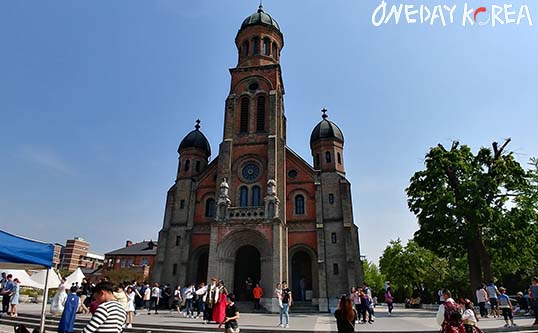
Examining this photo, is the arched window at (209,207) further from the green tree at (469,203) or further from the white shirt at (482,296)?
the white shirt at (482,296)

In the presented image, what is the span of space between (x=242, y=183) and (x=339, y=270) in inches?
436

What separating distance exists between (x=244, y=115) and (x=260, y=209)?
1069cm

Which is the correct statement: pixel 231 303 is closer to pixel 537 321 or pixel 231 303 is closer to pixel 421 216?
pixel 537 321

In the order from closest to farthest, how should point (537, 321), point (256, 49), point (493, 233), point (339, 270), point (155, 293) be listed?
point (537, 321)
point (155, 293)
point (493, 233)
point (339, 270)
point (256, 49)

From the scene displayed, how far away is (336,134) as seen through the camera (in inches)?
1313

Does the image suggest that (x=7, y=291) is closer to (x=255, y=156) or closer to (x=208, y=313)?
(x=208, y=313)

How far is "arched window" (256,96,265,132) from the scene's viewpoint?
32841 millimetres

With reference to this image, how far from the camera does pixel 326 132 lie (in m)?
33.2

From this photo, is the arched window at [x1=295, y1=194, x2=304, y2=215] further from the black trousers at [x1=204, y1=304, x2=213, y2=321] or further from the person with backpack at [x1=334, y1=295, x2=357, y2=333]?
the person with backpack at [x1=334, y1=295, x2=357, y2=333]

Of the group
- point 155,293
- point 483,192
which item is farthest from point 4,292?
point 483,192

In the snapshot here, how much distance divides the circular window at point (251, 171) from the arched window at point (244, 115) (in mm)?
3825

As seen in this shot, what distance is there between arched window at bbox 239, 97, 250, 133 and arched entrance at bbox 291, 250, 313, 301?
12778 mm

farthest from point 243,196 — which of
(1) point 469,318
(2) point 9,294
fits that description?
(1) point 469,318

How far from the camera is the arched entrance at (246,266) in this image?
95.8 feet
